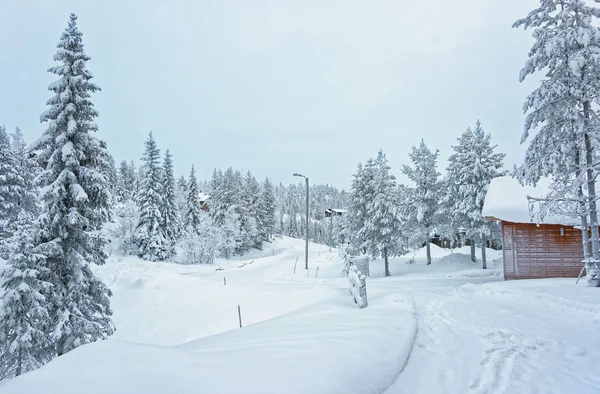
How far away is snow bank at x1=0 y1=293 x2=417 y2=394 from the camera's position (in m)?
3.25

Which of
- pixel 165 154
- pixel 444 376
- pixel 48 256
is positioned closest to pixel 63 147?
pixel 48 256

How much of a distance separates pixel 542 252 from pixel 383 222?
11214 millimetres

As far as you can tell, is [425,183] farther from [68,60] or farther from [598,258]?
[68,60]

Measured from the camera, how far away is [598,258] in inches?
474

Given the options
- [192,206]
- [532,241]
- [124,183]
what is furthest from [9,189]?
[124,183]

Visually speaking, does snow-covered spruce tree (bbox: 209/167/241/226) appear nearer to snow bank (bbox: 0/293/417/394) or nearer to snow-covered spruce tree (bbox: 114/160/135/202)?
snow-covered spruce tree (bbox: 114/160/135/202)

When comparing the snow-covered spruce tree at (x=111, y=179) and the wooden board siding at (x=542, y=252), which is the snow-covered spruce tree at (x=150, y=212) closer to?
the snow-covered spruce tree at (x=111, y=179)

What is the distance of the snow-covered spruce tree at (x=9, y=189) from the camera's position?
90.0 feet

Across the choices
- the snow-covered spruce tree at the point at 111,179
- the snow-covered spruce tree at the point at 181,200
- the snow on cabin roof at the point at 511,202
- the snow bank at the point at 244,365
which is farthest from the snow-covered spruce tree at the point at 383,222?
the snow-covered spruce tree at the point at 181,200

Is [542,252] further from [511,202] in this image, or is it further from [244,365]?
[244,365]

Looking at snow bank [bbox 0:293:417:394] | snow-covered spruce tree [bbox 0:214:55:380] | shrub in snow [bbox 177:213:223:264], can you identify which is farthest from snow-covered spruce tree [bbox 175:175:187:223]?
snow bank [bbox 0:293:417:394]

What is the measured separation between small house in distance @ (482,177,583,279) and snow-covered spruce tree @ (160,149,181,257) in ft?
115

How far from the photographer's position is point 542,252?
18.7 metres

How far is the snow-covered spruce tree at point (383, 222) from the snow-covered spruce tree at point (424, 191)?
Result: 2079 mm
